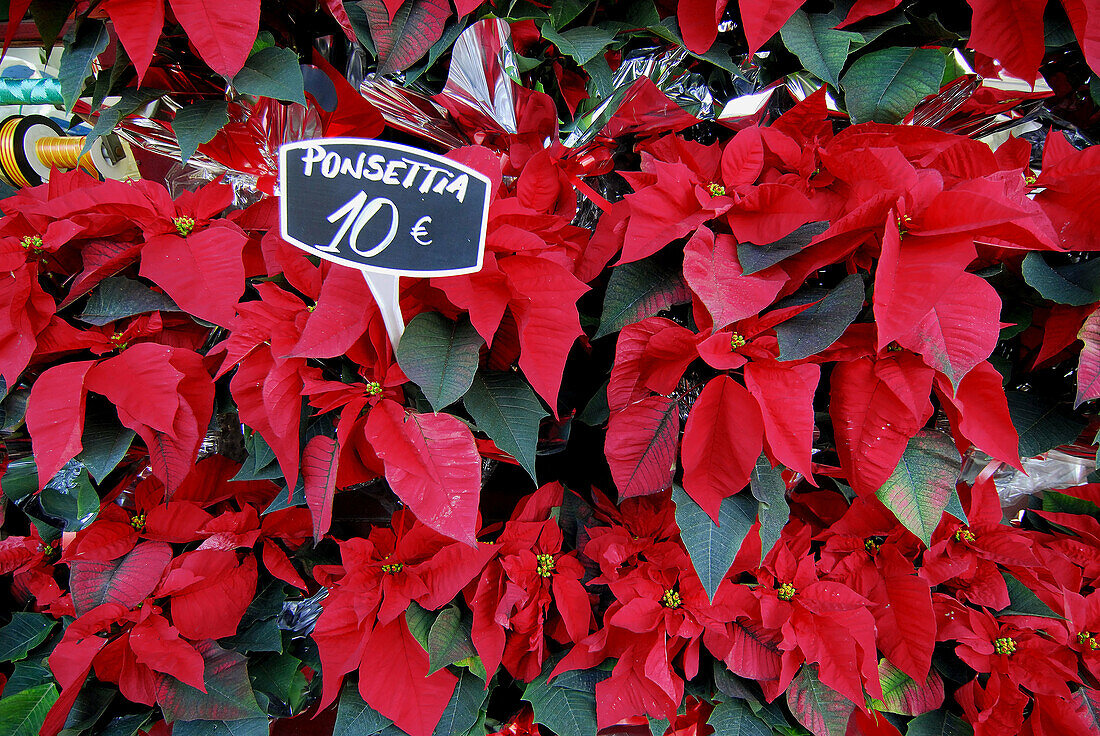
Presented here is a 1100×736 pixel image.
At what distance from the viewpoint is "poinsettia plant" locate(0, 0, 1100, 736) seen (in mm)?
483

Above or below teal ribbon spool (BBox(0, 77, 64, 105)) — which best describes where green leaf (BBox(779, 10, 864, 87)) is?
above

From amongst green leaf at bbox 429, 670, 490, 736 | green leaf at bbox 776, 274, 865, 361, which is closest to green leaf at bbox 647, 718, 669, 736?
green leaf at bbox 429, 670, 490, 736

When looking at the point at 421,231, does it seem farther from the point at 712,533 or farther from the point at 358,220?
the point at 712,533

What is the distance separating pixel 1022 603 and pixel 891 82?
1.76 feet

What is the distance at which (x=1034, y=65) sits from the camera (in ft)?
1.75

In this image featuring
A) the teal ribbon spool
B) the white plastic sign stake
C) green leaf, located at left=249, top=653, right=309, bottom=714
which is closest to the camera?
the white plastic sign stake

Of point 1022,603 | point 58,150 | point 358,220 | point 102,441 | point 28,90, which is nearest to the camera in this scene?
point 358,220

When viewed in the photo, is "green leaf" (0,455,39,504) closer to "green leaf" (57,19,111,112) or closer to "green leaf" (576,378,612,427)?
"green leaf" (57,19,111,112)

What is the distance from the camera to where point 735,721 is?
625 millimetres

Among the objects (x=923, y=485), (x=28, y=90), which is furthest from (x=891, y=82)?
(x=28, y=90)

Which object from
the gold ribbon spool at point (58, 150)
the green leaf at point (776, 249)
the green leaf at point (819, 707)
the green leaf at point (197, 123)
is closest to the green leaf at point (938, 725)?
the green leaf at point (819, 707)

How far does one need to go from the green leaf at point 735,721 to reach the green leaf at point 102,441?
0.60 metres

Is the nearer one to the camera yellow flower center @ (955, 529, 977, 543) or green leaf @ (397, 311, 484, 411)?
green leaf @ (397, 311, 484, 411)

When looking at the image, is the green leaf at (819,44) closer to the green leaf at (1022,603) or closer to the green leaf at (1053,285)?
the green leaf at (1053,285)
